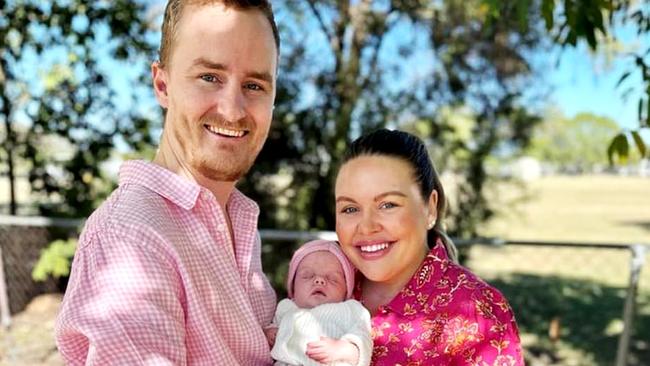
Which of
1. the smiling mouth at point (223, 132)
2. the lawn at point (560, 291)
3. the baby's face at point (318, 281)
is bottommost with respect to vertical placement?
the lawn at point (560, 291)

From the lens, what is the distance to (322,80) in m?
7.84

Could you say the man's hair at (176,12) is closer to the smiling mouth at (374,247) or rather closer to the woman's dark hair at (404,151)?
the woman's dark hair at (404,151)

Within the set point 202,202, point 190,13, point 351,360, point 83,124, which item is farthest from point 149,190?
point 83,124

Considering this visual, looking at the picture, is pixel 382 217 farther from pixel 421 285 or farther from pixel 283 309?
pixel 283 309

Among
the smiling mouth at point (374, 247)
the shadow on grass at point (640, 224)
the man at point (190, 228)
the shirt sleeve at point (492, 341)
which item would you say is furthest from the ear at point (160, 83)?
the shadow on grass at point (640, 224)

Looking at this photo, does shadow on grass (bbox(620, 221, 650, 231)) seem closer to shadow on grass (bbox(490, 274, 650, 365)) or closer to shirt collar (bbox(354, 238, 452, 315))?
shadow on grass (bbox(490, 274, 650, 365))

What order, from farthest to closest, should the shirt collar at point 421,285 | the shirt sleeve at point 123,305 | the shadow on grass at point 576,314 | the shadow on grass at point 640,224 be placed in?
the shadow on grass at point 640,224 < the shadow on grass at point 576,314 < the shirt collar at point 421,285 < the shirt sleeve at point 123,305

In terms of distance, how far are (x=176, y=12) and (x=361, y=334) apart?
97 centimetres

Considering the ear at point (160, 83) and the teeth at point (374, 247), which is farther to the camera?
the teeth at point (374, 247)

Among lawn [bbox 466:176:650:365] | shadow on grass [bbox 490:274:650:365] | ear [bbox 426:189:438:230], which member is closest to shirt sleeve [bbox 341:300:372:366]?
ear [bbox 426:189:438:230]

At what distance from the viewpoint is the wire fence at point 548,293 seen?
470cm

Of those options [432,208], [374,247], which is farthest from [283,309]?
[432,208]

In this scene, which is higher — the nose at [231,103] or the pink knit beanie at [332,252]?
the nose at [231,103]

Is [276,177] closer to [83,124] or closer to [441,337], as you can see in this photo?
[83,124]
